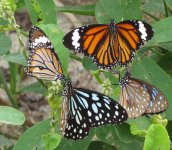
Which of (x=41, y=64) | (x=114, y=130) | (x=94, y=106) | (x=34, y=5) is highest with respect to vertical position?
(x=34, y=5)

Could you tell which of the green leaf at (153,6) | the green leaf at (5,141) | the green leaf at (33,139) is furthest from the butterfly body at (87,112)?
the green leaf at (5,141)

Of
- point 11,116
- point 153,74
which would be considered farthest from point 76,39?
point 11,116

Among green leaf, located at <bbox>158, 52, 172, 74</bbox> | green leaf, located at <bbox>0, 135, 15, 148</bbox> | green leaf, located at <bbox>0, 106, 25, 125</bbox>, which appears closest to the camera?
green leaf, located at <bbox>0, 106, 25, 125</bbox>

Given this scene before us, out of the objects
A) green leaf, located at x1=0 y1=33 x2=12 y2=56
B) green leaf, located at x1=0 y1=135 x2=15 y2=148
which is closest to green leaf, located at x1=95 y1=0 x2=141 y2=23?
green leaf, located at x1=0 y1=33 x2=12 y2=56

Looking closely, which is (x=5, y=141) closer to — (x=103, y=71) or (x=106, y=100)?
(x=103, y=71)

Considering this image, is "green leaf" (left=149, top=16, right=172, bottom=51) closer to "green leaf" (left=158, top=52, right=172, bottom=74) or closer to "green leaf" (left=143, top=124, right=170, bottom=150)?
"green leaf" (left=158, top=52, right=172, bottom=74)

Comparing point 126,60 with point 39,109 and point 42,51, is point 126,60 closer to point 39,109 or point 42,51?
point 42,51

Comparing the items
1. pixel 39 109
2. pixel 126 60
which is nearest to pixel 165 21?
pixel 126 60
